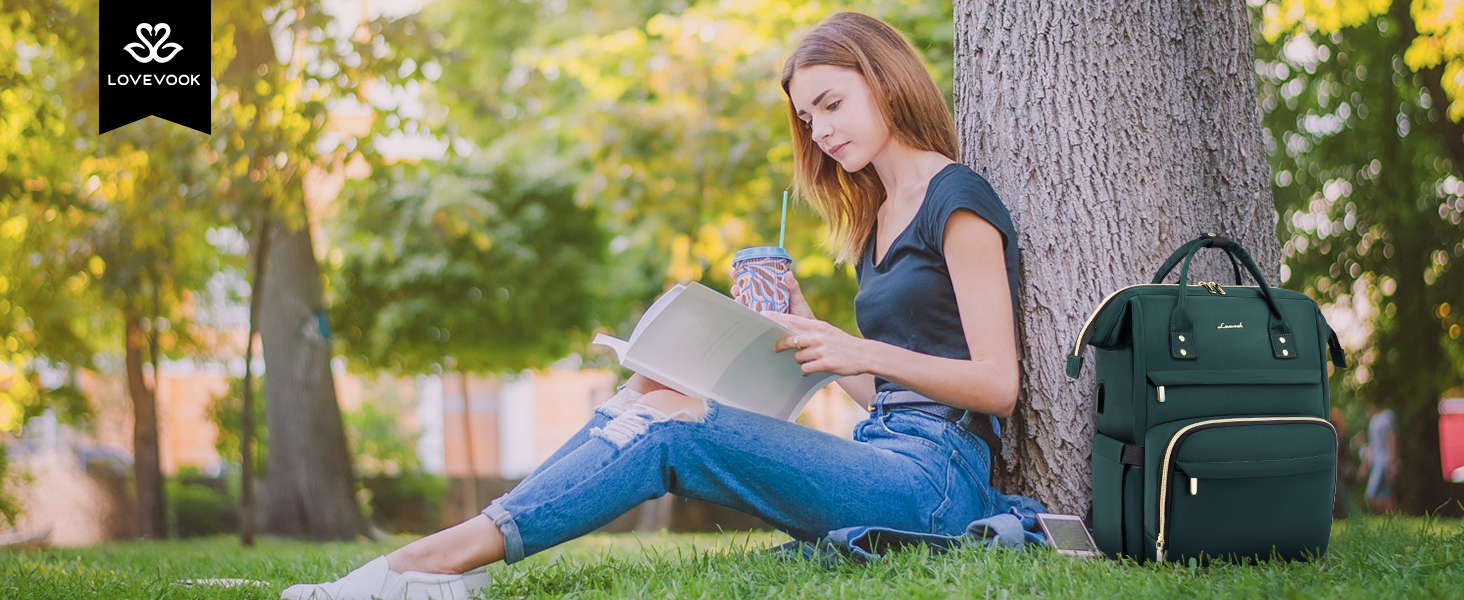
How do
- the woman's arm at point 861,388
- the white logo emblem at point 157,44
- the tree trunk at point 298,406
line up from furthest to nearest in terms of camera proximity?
the tree trunk at point 298,406
the white logo emblem at point 157,44
the woman's arm at point 861,388

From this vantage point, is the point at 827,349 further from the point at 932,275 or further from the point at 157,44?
the point at 157,44

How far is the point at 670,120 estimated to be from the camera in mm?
9281

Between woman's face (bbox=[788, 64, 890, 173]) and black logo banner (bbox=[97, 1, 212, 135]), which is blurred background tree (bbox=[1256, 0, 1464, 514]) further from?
black logo banner (bbox=[97, 1, 212, 135])

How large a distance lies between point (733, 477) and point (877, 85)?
3.54ft

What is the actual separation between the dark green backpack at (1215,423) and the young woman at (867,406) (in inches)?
10.9

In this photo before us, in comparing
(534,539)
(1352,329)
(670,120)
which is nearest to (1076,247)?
(534,539)

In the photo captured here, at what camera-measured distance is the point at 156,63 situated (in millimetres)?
7133

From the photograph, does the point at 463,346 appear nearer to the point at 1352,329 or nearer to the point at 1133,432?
the point at 1352,329

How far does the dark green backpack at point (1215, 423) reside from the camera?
98.0 inches

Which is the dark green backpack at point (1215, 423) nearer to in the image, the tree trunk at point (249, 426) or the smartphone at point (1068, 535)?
the smartphone at point (1068, 535)

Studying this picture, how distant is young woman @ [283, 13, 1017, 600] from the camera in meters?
2.51

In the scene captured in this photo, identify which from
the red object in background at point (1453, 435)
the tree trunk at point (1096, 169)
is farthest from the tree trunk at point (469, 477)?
→ the red object in background at point (1453, 435)

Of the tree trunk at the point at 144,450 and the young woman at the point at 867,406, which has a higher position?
the young woman at the point at 867,406

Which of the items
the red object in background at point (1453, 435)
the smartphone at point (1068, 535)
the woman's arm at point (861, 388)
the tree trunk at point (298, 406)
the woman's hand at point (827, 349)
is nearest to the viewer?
the woman's hand at point (827, 349)
